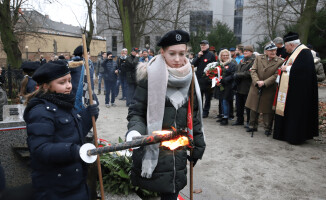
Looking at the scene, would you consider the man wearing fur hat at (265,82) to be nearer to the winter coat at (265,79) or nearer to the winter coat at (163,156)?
the winter coat at (265,79)

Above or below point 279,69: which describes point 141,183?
below

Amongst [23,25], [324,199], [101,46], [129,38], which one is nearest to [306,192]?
[324,199]

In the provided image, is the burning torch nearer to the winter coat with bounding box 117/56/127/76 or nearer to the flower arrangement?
the flower arrangement

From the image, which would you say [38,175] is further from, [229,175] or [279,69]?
[279,69]

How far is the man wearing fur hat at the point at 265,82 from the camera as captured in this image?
6.87 metres

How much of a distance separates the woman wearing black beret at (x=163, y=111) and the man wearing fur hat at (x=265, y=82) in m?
4.76

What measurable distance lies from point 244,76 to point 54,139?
6.42 metres

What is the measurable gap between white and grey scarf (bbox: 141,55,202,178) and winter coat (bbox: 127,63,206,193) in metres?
0.08

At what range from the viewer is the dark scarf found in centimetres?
230

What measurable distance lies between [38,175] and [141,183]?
2.99 ft

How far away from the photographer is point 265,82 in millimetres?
6848

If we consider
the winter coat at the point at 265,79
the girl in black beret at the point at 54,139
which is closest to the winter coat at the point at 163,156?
the girl in black beret at the point at 54,139

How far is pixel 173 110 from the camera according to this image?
264 cm

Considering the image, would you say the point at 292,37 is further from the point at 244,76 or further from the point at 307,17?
the point at 307,17
